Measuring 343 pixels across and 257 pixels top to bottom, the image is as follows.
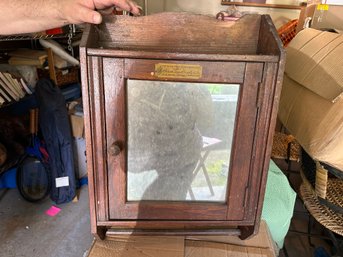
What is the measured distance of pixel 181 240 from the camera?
824mm

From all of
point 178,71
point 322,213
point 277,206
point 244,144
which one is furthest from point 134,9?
point 322,213

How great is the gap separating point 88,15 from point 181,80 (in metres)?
A: 0.26

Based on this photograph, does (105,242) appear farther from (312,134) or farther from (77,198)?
(77,198)

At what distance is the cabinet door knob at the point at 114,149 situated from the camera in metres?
0.65

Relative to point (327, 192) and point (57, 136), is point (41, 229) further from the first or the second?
point (327, 192)

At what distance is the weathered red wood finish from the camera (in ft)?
1.99

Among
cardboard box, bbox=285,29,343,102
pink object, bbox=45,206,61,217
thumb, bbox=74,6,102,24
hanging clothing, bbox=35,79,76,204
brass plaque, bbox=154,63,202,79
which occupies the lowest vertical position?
pink object, bbox=45,206,61,217

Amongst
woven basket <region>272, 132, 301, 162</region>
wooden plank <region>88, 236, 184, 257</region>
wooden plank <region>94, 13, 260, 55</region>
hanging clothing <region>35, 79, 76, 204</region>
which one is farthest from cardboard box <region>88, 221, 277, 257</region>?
hanging clothing <region>35, 79, 76, 204</region>

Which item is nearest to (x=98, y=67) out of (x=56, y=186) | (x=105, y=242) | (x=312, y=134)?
(x=105, y=242)

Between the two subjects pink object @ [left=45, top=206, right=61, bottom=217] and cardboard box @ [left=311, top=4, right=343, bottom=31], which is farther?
pink object @ [left=45, top=206, right=61, bottom=217]

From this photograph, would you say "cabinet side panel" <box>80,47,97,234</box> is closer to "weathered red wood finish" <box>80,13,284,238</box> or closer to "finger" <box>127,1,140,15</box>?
"weathered red wood finish" <box>80,13,284,238</box>

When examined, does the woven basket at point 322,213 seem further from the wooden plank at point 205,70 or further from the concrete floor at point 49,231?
the wooden plank at point 205,70

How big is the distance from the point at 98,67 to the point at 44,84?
1.54 metres

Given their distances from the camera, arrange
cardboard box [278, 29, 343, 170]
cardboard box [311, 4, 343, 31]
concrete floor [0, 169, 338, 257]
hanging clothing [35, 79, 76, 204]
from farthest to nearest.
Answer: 1. hanging clothing [35, 79, 76, 204]
2. concrete floor [0, 169, 338, 257]
3. cardboard box [311, 4, 343, 31]
4. cardboard box [278, 29, 343, 170]
